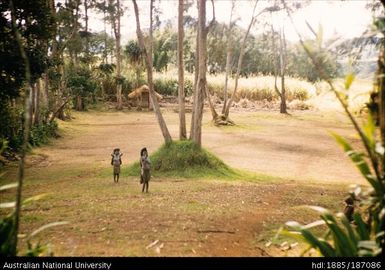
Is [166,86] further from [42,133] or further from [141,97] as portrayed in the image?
[42,133]

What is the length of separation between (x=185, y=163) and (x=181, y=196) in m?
3.82

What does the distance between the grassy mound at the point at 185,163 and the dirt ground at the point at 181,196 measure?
79cm

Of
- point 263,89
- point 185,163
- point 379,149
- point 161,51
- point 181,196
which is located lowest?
point 181,196

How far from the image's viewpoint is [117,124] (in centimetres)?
2767

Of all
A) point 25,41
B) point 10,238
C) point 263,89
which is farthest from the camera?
point 263,89

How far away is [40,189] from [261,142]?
40.5 feet

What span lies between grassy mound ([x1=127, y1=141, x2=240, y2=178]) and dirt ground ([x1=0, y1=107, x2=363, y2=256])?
31.0 inches

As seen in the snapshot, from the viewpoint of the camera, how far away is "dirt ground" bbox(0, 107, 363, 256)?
245 inches

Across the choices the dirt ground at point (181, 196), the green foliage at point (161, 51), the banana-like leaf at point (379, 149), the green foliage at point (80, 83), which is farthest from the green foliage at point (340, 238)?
the green foliage at point (161, 51)

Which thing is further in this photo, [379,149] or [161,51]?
[161,51]

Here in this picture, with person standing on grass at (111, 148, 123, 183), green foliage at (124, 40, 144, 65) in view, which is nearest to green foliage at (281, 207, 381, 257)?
person standing on grass at (111, 148, 123, 183)

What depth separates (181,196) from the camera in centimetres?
972

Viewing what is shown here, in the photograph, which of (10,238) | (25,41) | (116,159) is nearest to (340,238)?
(10,238)

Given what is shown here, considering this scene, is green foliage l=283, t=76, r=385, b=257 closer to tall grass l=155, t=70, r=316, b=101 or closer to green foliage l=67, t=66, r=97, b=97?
green foliage l=67, t=66, r=97, b=97
